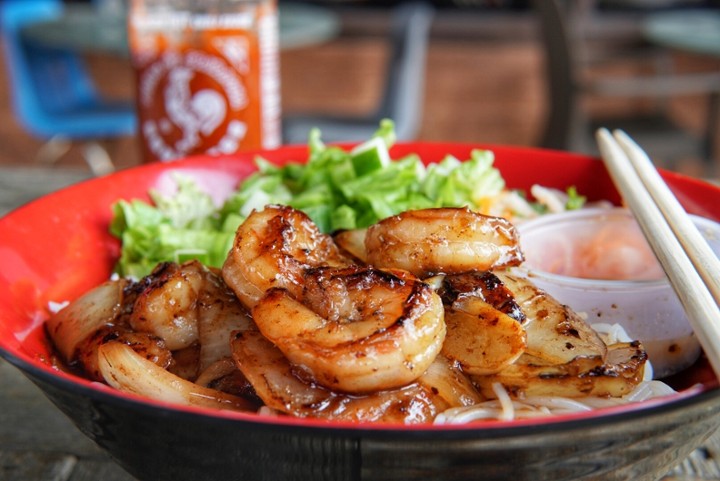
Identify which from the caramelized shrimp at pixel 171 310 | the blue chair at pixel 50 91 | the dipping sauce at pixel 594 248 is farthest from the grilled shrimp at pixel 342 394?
the blue chair at pixel 50 91

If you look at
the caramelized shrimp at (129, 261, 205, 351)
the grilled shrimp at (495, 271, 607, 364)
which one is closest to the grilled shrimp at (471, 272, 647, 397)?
the grilled shrimp at (495, 271, 607, 364)

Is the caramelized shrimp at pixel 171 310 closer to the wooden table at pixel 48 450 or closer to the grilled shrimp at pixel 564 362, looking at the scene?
the wooden table at pixel 48 450

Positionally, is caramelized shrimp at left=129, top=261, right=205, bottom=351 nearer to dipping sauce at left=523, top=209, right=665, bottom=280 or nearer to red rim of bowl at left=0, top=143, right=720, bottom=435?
red rim of bowl at left=0, top=143, right=720, bottom=435

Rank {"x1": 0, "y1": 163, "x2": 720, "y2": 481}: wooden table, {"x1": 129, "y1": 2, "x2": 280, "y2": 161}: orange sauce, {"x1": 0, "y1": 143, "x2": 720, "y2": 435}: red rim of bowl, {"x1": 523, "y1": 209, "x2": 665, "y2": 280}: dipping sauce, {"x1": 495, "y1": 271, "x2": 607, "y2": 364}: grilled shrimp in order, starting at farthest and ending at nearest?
{"x1": 129, "y1": 2, "x2": 280, "y2": 161}: orange sauce < {"x1": 523, "y1": 209, "x2": 665, "y2": 280}: dipping sauce < {"x1": 0, "y1": 163, "x2": 720, "y2": 481}: wooden table < {"x1": 495, "y1": 271, "x2": 607, "y2": 364}: grilled shrimp < {"x1": 0, "y1": 143, "x2": 720, "y2": 435}: red rim of bowl

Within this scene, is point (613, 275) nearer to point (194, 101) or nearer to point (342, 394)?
point (342, 394)

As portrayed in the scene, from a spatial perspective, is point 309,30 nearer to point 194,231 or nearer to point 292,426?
point 194,231
